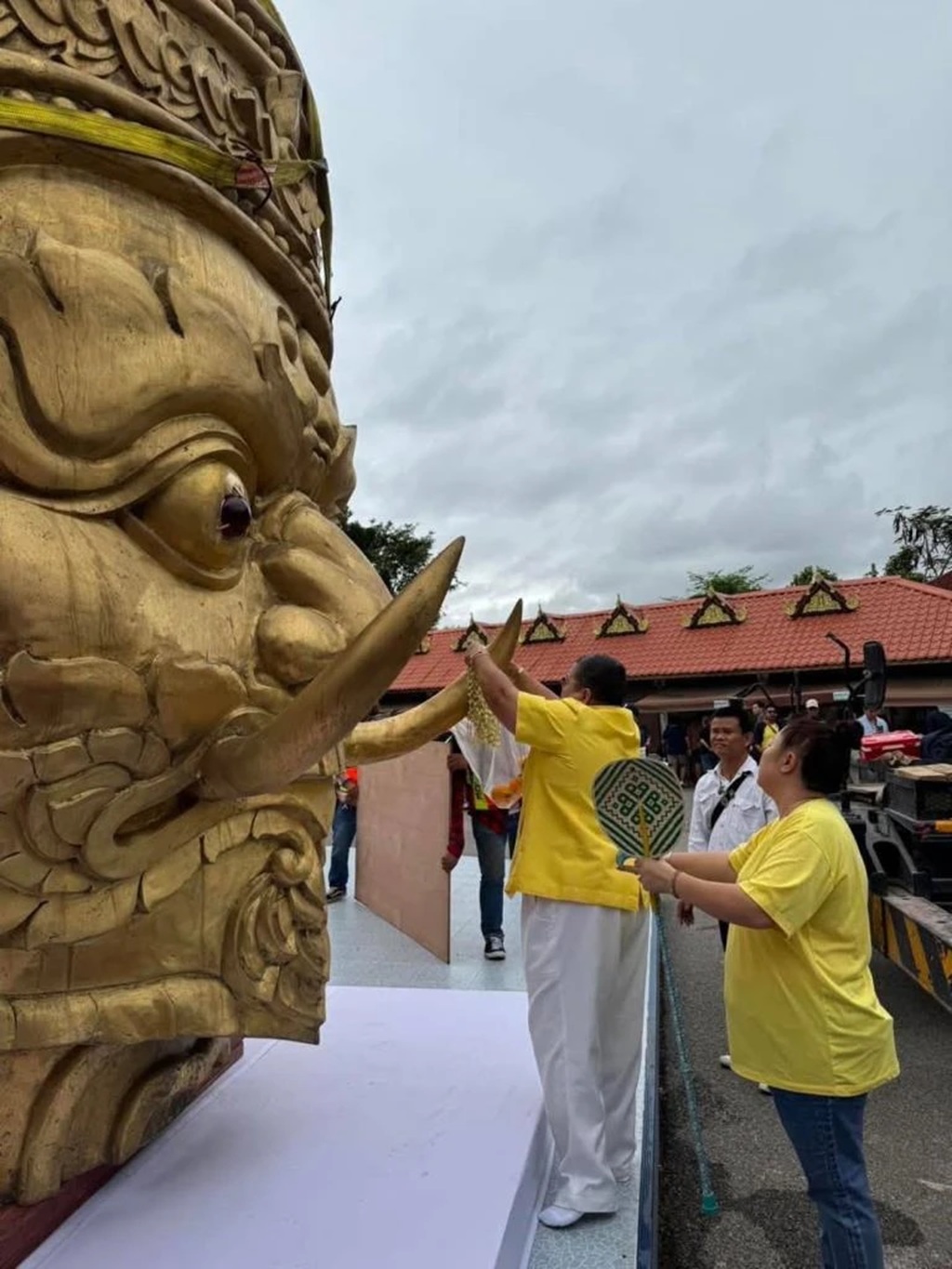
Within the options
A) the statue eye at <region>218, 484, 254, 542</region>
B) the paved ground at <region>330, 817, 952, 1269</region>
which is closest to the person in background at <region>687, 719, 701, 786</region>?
the paved ground at <region>330, 817, 952, 1269</region>

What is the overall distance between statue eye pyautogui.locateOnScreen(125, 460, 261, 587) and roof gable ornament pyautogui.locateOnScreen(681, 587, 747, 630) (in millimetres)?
15554

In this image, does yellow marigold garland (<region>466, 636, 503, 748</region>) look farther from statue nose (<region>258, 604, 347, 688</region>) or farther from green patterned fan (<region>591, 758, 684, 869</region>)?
statue nose (<region>258, 604, 347, 688</region>)

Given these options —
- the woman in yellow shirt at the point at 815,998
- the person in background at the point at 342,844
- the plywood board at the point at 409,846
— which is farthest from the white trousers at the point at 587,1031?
the person in background at the point at 342,844

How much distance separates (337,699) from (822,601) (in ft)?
50.2

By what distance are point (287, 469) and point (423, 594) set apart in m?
0.53

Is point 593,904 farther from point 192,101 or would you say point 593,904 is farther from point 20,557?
point 192,101

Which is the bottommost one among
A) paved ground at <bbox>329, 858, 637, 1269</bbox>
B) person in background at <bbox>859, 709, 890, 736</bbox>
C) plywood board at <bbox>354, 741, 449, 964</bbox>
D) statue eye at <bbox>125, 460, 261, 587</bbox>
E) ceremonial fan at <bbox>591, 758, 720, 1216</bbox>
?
paved ground at <bbox>329, 858, 637, 1269</bbox>

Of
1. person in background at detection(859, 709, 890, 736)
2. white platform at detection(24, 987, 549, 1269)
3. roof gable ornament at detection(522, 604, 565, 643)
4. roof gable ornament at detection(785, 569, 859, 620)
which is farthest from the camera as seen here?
roof gable ornament at detection(522, 604, 565, 643)

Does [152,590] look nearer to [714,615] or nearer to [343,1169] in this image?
[343,1169]

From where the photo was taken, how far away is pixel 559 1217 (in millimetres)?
2092

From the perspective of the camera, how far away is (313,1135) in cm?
209

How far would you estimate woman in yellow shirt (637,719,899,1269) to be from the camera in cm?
205

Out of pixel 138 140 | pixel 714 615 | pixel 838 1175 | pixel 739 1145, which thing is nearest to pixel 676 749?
pixel 714 615

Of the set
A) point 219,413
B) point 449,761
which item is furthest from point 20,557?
point 449,761
